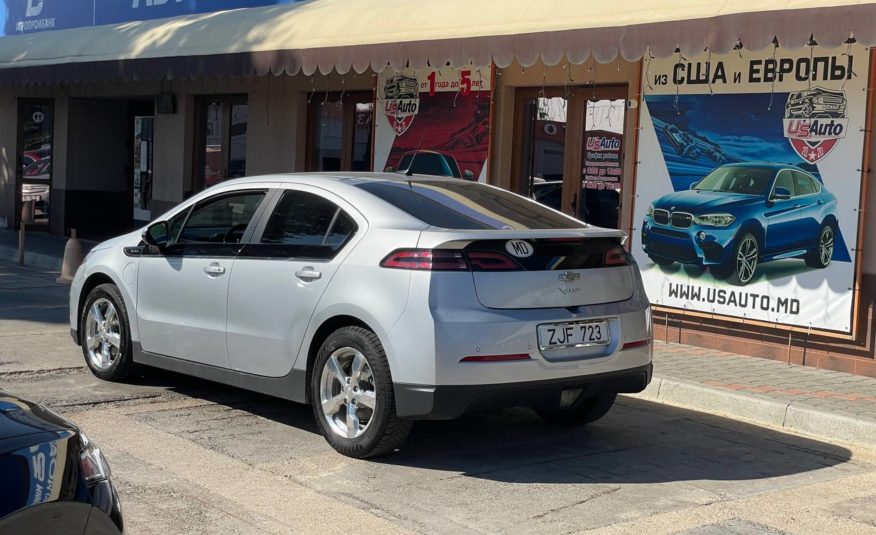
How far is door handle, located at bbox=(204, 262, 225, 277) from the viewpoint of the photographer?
6.77 m

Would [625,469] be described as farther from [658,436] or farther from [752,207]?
[752,207]

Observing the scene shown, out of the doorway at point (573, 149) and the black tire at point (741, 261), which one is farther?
the doorway at point (573, 149)

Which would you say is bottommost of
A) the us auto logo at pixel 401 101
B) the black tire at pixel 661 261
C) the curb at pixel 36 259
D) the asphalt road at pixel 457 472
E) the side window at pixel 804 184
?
the asphalt road at pixel 457 472

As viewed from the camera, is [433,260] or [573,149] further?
[573,149]

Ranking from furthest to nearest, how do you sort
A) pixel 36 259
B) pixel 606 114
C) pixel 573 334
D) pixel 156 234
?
pixel 36 259
pixel 606 114
pixel 156 234
pixel 573 334

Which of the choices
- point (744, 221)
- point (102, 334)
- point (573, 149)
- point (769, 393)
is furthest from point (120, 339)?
point (573, 149)

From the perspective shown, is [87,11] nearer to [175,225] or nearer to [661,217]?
[661,217]

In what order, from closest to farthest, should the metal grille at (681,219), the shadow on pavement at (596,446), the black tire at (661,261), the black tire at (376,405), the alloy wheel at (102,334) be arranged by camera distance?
1. the black tire at (376,405)
2. the shadow on pavement at (596,446)
3. the alloy wheel at (102,334)
4. the metal grille at (681,219)
5. the black tire at (661,261)

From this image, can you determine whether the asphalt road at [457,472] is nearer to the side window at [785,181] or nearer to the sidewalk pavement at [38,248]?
the side window at [785,181]

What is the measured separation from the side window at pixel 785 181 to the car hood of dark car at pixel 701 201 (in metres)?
0.23

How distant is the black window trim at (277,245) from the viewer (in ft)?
20.1

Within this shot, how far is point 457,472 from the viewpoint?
5.84m

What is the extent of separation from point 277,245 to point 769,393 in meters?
3.89

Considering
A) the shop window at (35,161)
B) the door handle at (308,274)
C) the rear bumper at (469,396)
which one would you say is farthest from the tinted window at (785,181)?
the shop window at (35,161)
